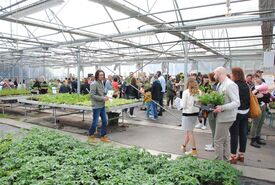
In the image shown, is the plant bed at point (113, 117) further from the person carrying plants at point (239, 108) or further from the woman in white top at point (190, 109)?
the person carrying plants at point (239, 108)

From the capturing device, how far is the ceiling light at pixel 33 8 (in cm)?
536

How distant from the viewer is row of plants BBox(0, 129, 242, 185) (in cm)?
243

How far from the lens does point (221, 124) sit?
3588 mm

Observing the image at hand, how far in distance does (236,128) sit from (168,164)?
1751 millimetres

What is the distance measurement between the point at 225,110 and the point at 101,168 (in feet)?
6.79

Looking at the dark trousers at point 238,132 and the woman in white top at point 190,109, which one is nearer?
the dark trousers at point 238,132

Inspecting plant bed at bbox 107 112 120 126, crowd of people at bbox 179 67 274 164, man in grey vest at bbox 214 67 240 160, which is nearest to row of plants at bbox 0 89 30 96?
plant bed at bbox 107 112 120 126

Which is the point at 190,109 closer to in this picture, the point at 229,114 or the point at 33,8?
the point at 229,114

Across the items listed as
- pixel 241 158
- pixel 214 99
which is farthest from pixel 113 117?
pixel 214 99

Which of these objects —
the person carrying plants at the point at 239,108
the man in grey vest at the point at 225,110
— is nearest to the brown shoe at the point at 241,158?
the person carrying plants at the point at 239,108

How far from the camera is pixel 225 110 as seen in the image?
3.56m

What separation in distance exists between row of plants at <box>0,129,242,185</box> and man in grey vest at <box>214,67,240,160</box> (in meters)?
0.76

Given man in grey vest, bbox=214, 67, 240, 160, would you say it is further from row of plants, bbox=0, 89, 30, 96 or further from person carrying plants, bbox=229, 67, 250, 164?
row of plants, bbox=0, 89, 30, 96

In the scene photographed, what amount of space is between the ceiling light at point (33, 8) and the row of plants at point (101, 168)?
11.2 feet
